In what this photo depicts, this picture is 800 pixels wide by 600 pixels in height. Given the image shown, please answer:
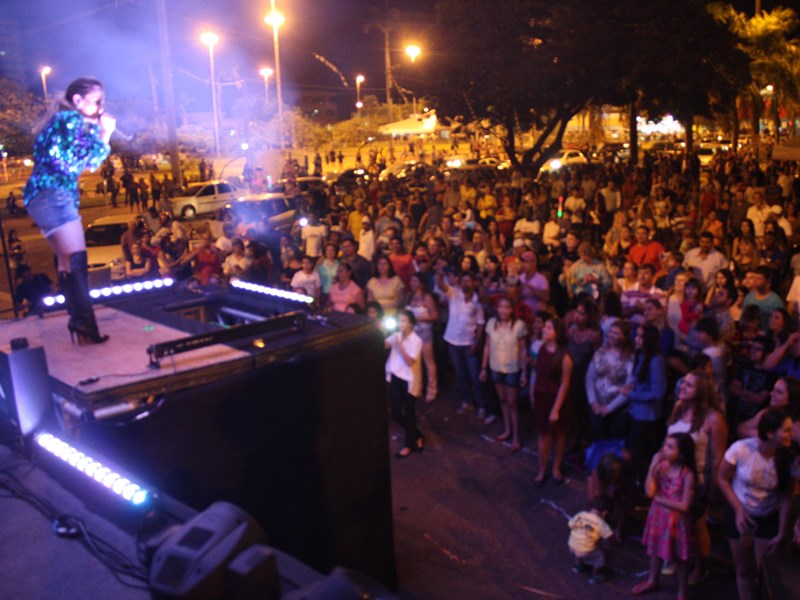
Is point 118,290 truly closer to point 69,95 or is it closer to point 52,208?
point 52,208

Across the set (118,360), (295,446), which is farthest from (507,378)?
(118,360)

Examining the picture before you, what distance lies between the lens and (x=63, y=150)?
4.52m

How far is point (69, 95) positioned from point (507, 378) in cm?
513

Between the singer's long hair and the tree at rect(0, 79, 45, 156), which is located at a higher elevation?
the tree at rect(0, 79, 45, 156)

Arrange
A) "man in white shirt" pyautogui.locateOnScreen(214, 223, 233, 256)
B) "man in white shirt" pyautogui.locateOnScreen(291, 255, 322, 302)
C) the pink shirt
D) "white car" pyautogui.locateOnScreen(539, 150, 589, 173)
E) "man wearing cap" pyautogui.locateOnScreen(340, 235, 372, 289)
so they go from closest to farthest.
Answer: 1. the pink shirt
2. "man in white shirt" pyautogui.locateOnScreen(291, 255, 322, 302)
3. "man wearing cap" pyautogui.locateOnScreen(340, 235, 372, 289)
4. "man in white shirt" pyautogui.locateOnScreen(214, 223, 233, 256)
5. "white car" pyautogui.locateOnScreen(539, 150, 589, 173)

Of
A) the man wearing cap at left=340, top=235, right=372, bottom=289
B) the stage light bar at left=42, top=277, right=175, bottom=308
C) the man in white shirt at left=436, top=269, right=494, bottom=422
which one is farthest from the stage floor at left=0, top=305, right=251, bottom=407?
the man wearing cap at left=340, top=235, right=372, bottom=289

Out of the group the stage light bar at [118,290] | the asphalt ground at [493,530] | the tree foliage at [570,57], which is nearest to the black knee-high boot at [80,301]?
the stage light bar at [118,290]

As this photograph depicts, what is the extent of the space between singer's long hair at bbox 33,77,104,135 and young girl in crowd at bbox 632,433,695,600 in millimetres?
4224

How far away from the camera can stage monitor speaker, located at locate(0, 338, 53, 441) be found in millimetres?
4176

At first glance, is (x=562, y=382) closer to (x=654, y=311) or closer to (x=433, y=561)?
(x=654, y=311)

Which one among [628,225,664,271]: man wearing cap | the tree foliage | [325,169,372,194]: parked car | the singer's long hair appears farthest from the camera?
[325,169,372,194]: parked car

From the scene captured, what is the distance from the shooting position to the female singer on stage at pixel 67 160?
14.7 ft

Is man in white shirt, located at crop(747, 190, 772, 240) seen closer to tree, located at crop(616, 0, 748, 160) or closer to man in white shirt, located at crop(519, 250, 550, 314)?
man in white shirt, located at crop(519, 250, 550, 314)

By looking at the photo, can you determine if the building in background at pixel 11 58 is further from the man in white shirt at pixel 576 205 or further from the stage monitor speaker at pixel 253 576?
the stage monitor speaker at pixel 253 576
